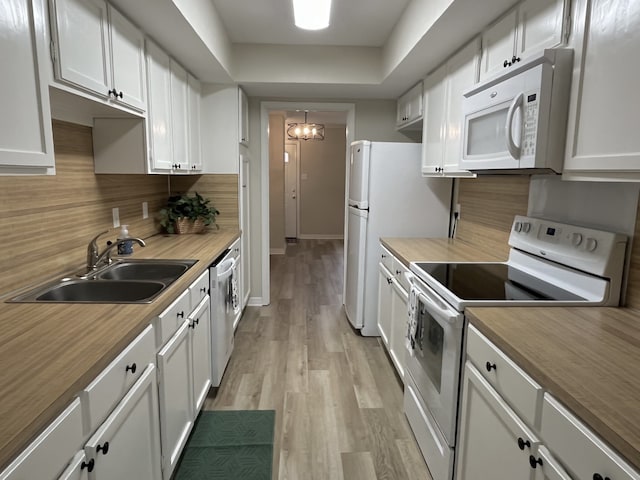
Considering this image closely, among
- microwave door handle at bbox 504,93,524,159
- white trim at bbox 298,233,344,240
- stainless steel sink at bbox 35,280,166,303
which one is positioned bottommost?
white trim at bbox 298,233,344,240

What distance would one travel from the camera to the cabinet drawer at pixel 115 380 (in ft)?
3.56

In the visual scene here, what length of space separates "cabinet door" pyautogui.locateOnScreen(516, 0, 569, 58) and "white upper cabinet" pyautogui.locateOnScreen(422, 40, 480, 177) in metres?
0.47

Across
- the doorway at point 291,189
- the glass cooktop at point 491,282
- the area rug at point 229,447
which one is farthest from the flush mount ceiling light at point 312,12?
the doorway at point 291,189

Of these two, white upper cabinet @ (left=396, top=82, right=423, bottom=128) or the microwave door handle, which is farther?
white upper cabinet @ (left=396, top=82, right=423, bottom=128)

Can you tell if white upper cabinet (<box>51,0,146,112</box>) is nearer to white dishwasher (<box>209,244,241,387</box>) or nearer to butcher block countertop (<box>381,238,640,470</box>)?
white dishwasher (<box>209,244,241,387</box>)

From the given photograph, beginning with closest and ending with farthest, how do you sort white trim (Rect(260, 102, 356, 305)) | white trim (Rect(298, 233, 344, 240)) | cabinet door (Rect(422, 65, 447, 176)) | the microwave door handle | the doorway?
the microwave door handle → cabinet door (Rect(422, 65, 447, 176)) → white trim (Rect(260, 102, 356, 305)) → the doorway → white trim (Rect(298, 233, 344, 240))

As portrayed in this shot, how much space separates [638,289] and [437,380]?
854mm

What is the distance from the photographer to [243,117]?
12.3 feet

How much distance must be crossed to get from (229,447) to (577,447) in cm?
172

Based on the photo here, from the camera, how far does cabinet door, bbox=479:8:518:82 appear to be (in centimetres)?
188

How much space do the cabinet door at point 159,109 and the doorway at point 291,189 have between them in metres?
5.84

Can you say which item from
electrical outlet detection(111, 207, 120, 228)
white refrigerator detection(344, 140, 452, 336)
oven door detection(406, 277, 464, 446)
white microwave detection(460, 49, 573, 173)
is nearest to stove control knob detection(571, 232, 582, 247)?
white microwave detection(460, 49, 573, 173)

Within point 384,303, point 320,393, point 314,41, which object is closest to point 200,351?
point 320,393

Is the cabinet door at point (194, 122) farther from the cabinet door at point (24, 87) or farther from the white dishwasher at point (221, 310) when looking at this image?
the cabinet door at point (24, 87)
